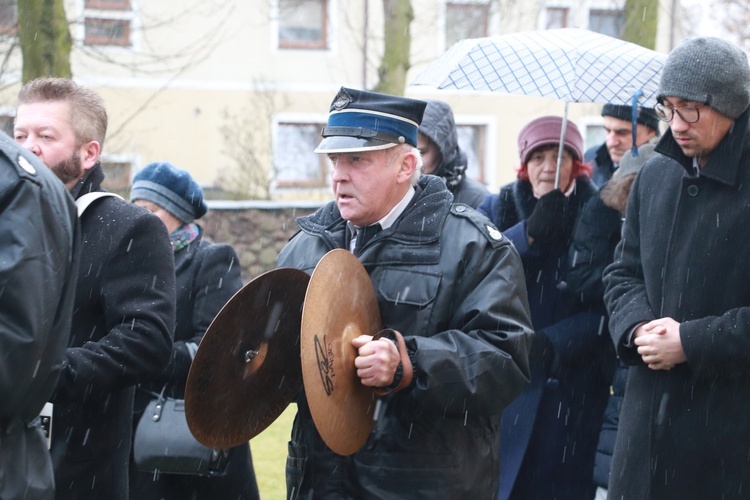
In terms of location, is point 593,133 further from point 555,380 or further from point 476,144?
point 555,380

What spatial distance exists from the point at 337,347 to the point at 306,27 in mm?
20279

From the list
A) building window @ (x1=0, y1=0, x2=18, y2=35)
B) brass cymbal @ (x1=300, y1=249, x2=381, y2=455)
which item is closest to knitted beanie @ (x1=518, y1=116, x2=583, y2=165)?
brass cymbal @ (x1=300, y1=249, x2=381, y2=455)

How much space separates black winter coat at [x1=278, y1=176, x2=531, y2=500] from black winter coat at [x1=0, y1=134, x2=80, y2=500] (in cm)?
99

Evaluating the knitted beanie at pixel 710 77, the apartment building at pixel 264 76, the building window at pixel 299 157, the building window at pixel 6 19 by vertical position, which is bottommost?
the building window at pixel 299 157

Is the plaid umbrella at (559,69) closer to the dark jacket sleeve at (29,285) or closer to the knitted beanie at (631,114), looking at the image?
the knitted beanie at (631,114)

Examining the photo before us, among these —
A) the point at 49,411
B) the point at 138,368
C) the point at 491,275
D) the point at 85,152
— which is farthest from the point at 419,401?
the point at 85,152

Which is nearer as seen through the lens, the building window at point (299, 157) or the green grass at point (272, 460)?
the green grass at point (272, 460)

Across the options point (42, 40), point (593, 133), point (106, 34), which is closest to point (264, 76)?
point (106, 34)

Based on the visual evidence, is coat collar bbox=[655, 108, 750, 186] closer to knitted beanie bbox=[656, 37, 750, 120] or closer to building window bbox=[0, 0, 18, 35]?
knitted beanie bbox=[656, 37, 750, 120]

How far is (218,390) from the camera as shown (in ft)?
10.1

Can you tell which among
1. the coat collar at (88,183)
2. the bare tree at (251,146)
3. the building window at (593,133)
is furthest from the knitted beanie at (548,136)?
the building window at (593,133)

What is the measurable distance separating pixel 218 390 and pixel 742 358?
5.42ft

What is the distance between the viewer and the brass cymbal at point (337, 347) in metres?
2.86

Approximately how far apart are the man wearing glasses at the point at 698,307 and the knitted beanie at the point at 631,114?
1.97 m
